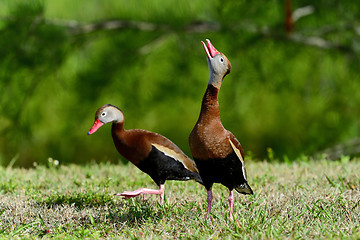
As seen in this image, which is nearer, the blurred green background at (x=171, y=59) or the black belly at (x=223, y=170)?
the black belly at (x=223, y=170)

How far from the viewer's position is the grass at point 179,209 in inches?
95.3

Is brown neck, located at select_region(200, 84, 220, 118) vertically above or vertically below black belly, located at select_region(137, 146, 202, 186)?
above

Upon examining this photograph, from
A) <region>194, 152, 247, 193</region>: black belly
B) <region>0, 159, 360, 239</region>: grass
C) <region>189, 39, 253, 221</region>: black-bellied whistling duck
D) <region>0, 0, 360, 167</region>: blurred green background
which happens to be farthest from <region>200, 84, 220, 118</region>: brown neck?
<region>0, 0, 360, 167</region>: blurred green background

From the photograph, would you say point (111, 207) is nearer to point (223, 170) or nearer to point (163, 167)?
point (163, 167)

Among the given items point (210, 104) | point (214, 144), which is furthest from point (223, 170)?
point (210, 104)

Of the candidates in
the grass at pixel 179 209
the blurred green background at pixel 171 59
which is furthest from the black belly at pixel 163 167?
the blurred green background at pixel 171 59

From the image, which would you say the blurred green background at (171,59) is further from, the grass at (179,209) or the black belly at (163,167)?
the black belly at (163,167)

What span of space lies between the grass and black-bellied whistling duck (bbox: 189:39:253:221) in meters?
0.18

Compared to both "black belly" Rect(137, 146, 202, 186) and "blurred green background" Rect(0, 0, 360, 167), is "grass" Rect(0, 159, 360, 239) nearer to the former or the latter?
"black belly" Rect(137, 146, 202, 186)

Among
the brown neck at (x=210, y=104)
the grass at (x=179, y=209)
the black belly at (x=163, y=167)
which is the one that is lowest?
the grass at (x=179, y=209)

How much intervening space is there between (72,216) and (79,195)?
1.22 feet

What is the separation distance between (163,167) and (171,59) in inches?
112

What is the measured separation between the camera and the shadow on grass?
2.71m

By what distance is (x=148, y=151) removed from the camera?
9.44 ft
